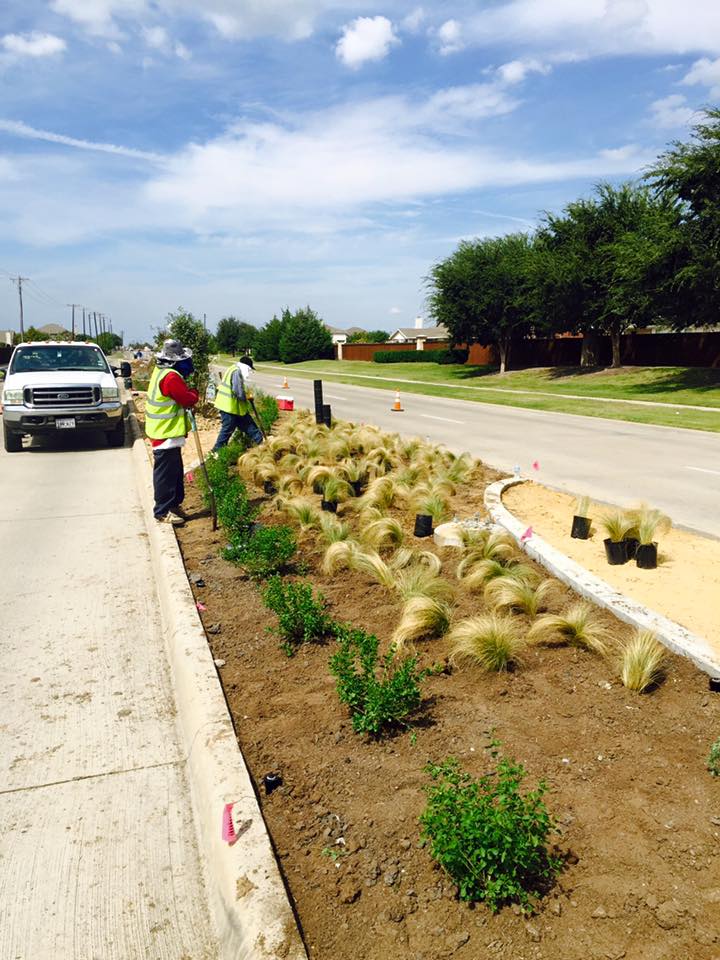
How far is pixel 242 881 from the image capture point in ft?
8.41

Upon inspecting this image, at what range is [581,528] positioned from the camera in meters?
6.74

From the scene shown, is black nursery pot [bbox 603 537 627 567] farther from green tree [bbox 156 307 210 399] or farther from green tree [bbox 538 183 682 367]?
green tree [bbox 538 183 682 367]

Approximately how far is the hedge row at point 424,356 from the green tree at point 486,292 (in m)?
7.28

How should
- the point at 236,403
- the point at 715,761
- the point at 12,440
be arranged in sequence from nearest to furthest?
the point at 715,761, the point at 236,403, the point at 12,440

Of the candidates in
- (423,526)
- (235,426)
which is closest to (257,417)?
(235,426)

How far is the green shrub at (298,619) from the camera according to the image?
15.0 feet

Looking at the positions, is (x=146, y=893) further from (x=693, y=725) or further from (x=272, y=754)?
(x=693, y=725)

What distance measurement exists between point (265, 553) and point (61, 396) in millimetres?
9464

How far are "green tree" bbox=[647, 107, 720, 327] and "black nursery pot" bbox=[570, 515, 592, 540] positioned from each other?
21.6 m

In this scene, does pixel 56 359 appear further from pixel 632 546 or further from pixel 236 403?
pixel 632 546

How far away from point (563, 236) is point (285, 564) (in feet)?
114

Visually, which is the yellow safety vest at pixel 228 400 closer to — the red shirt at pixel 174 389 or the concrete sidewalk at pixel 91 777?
the red shirt at pixel 174 389

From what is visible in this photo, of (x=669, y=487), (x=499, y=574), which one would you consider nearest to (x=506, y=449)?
(x=669, y=487)

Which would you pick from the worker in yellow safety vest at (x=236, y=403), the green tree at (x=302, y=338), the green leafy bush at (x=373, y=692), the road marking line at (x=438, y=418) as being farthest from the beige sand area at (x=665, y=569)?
the green tree at (x=302, y=338)
